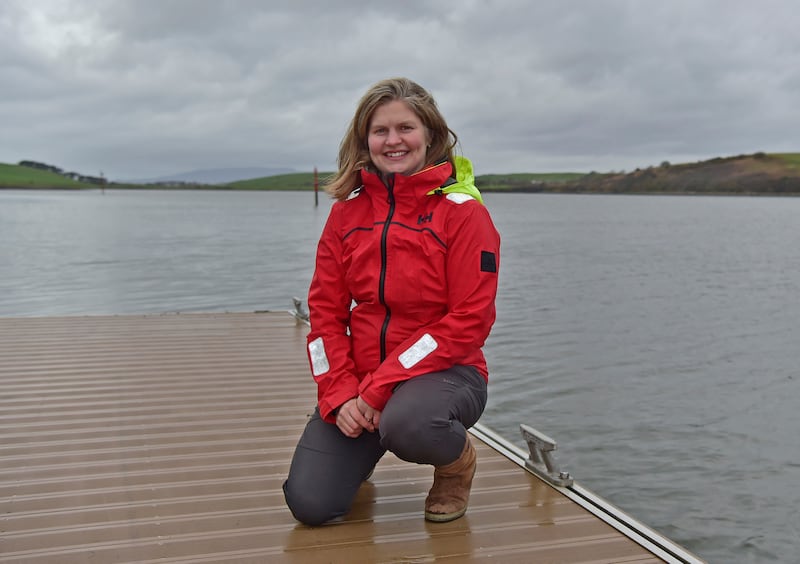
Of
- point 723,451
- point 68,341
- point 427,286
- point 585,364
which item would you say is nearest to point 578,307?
point 585,364

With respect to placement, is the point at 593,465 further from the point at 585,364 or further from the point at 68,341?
the point at 68,341

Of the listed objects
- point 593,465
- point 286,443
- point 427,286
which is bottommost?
point 593,465

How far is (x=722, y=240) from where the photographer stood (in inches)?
1058

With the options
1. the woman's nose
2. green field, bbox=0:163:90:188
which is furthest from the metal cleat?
green field, bbox=0:163:90:188

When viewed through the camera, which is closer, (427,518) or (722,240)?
(427,518)

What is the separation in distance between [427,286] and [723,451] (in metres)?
4.07

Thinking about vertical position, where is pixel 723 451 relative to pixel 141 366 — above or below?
below

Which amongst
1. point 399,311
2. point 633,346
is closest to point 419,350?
point 399,311

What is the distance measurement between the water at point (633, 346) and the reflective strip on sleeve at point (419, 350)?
8.47 feet

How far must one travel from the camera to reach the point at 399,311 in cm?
283

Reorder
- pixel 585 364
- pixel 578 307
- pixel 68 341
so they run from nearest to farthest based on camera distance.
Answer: pixel 68 341
pixel 585 364
pixel 578 307

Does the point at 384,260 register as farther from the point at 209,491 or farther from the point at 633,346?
the point at 633,346

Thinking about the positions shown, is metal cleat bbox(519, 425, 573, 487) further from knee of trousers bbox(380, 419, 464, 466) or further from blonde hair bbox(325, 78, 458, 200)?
blonde hair bbox(325, 78, 458, 200)

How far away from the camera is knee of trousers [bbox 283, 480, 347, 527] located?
276 cm
